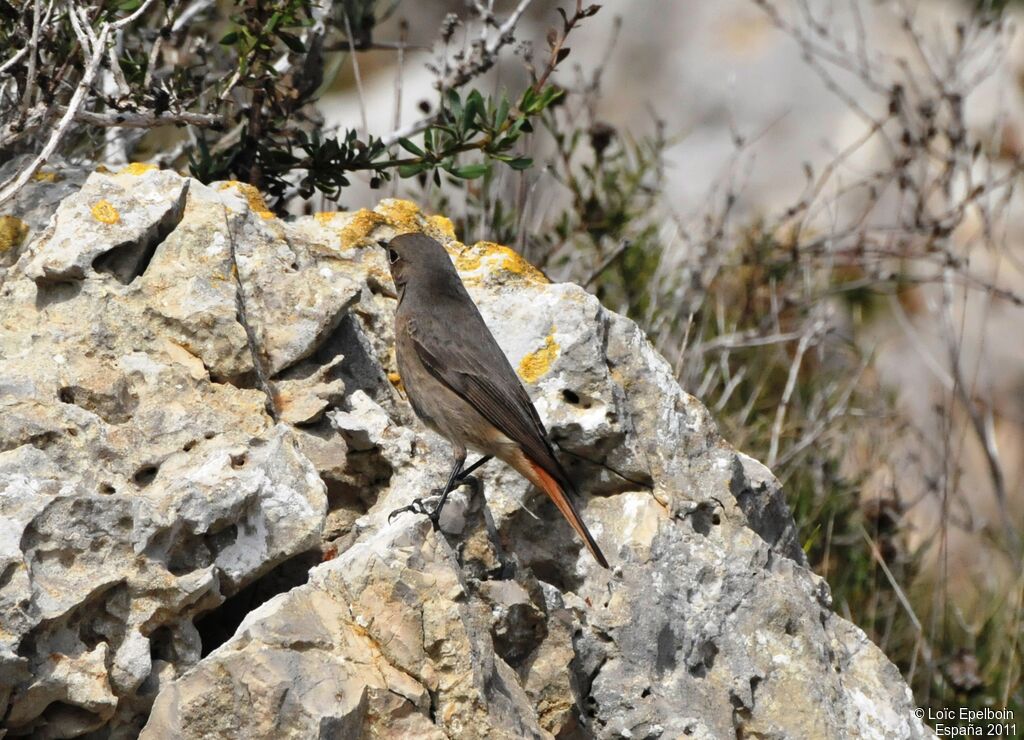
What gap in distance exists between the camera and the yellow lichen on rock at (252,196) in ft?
15.7

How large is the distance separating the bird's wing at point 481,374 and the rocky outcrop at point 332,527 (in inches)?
5.1

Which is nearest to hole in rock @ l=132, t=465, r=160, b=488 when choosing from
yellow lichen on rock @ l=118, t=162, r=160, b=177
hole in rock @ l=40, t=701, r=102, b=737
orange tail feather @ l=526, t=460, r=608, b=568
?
hole in rock @ l=40, t=701, r=102, b=737

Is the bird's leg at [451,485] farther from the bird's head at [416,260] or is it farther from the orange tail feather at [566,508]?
the bird's head at [416,260]

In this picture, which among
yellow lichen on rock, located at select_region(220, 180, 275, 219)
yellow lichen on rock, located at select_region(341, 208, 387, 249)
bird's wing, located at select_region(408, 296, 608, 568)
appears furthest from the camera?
yellow lichen on rock, located at select_region(341, 208, 387, 249)

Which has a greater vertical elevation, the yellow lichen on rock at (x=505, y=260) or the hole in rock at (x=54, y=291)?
the yellow lichen on rock at (x=505, y=260)

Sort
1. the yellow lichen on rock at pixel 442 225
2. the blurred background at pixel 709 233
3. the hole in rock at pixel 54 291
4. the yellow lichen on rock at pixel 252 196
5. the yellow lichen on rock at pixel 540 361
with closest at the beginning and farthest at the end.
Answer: the hole in rock at pixel 54 291, the yellow lichen on rock at pixel 540 361, the yellow lichen on rock at pixel 252 196, the blurred background at pixel 709 233, the yellow lichen on rock at pixel 442 225

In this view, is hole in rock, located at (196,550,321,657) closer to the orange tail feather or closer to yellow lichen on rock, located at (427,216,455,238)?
the orange tail feather

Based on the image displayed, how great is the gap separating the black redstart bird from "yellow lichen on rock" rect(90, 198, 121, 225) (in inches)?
44.9

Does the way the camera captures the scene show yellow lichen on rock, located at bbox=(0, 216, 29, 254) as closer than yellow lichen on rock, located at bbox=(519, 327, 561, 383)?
Yes

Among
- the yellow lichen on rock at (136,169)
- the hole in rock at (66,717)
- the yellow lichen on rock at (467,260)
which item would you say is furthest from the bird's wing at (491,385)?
the hole in rock at (66,717)

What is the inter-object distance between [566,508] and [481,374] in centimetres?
71

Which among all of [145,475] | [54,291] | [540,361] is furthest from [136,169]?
[540,361]

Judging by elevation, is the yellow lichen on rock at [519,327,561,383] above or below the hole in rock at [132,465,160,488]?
above

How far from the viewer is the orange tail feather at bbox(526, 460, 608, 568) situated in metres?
4.24
